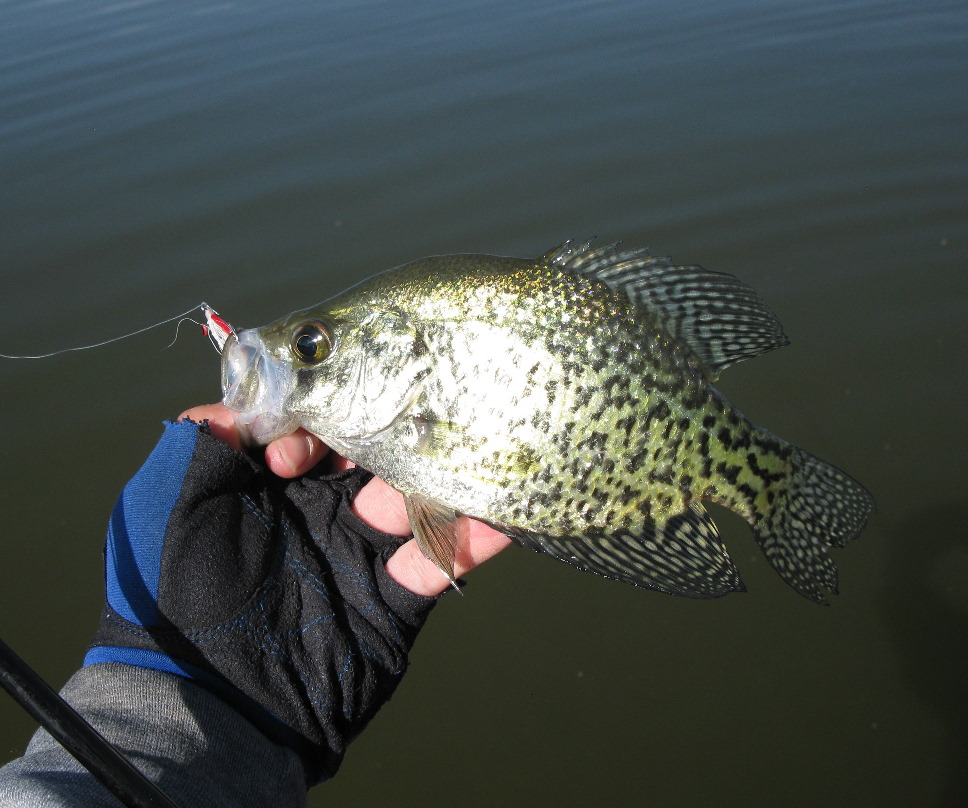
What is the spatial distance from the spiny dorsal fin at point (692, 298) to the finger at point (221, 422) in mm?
1336

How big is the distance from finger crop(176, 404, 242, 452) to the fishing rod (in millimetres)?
1243

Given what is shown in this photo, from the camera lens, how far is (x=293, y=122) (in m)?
9.64

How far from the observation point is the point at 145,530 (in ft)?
8.39

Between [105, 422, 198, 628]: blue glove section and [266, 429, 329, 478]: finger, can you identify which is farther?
[266, 429, 329, 478]: finger

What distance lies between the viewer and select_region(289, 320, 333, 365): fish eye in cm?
249

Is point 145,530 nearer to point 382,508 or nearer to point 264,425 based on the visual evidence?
point 264,425

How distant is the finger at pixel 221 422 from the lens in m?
2.79

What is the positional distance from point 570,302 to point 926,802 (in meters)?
3.39

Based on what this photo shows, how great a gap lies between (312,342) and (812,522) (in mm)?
1765

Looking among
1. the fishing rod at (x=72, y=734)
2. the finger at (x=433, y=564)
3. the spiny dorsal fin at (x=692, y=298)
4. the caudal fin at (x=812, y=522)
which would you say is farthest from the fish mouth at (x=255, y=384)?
the caudal fin at (x=812, y=522)

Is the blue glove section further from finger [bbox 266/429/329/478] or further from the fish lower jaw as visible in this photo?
finger [bbox 266/429/329/478]

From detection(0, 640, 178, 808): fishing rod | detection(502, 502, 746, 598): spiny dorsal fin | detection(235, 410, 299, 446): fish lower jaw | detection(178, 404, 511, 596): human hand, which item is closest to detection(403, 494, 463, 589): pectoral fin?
detection(502, 502, 746, 598): spiny dorsal fin

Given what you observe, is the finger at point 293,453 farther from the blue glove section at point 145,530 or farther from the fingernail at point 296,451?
the blue glove section at point 145,530

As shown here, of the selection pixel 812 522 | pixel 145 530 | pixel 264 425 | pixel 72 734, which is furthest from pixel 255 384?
pixel 812 522
